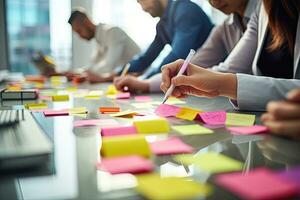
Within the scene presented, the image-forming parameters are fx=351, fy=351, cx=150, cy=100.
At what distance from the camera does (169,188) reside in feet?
1.05

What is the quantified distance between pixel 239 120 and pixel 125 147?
1.06ft

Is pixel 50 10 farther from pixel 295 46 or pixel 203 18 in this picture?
pixel 295 46

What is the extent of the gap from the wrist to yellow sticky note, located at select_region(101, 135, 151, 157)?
357mm

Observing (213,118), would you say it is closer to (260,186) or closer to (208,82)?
(208,82)

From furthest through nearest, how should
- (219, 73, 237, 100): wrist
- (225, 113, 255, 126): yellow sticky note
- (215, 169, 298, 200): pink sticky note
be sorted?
(219, 73, 237, 100): wrist → (225, 113, 255, 126): yellow sticky note → (215, 169, 298, 200): pink sticky note

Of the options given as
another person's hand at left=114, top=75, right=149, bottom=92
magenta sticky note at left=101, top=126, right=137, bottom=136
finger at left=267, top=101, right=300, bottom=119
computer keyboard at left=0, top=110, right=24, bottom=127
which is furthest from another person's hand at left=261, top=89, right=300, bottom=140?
another person's hand at left=114, top=75, right=149, bottom=92

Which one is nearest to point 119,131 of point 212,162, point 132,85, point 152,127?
point 152,127

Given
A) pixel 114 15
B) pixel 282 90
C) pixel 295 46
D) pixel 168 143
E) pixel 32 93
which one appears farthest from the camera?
pixel 114 15

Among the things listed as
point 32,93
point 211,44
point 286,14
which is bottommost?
point 32,93

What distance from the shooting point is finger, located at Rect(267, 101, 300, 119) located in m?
0.45

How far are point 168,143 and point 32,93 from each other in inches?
29.6

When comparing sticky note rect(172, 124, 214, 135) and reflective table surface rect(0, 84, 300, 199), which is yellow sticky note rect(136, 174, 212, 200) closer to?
reflective table surface rect(0, 84, 300, 199)

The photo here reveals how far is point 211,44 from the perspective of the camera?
1.48m

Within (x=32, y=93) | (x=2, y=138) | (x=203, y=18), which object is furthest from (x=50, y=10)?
(x=2, y=138)
